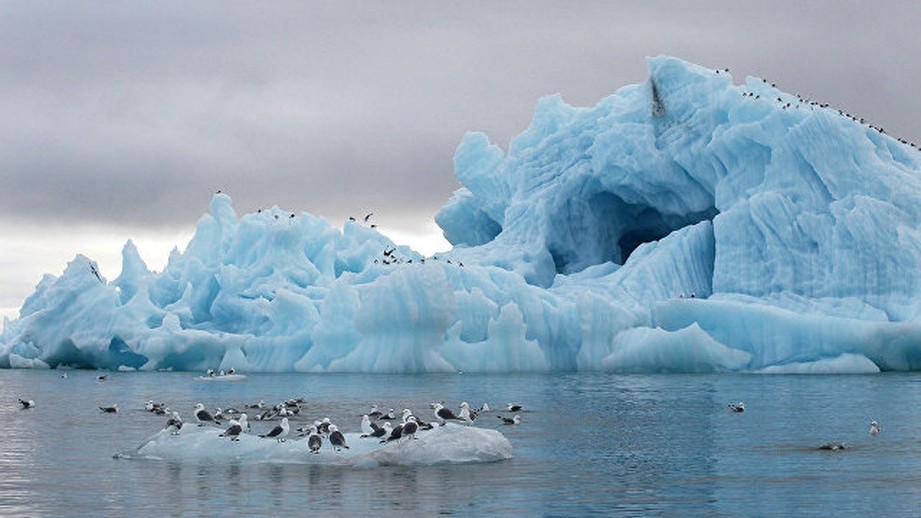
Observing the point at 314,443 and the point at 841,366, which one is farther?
the point at 841,366

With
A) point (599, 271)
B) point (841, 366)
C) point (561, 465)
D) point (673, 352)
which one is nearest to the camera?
point (561, 465)

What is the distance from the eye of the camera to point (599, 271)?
67.0 m

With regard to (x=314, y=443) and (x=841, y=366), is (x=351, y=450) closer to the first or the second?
(x=314, y=443)

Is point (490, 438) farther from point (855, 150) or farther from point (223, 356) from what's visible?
point (223, 356)

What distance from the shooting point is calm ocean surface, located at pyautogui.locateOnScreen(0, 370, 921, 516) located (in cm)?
2003

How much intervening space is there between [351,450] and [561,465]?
385 cm

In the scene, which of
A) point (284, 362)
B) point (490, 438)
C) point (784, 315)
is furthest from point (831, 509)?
point (284, 362)

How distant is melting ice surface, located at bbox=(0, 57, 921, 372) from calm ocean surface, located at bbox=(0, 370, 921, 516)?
8.97 meters

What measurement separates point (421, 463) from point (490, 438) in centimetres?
167

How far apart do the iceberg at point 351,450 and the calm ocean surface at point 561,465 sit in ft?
1.32

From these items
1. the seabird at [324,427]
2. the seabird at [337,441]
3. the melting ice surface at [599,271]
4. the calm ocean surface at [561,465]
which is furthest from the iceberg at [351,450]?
the melting ice surface at [599,271]

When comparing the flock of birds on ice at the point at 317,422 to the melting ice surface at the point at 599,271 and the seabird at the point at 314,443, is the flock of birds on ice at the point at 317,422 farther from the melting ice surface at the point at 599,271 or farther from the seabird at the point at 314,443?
the melting ice surface at the point at 599,271

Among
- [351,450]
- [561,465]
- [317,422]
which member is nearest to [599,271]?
[317,422]

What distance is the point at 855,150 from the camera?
197 feet
